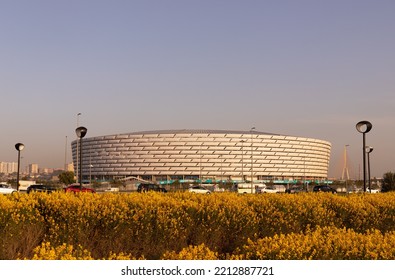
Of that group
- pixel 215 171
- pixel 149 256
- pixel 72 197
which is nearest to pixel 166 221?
pixel 149 256

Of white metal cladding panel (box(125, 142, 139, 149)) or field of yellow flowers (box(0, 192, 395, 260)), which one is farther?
white metal cladding panel (box(125, 142, 139, 149))

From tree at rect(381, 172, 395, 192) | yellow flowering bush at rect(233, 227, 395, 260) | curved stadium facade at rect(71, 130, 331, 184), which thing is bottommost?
yellow flowering bush at rect(233, 227, 395, 260)

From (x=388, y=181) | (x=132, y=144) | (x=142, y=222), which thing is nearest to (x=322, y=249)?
(x=142, y=222)

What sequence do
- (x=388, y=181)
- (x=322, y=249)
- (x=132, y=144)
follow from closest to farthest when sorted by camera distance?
(x=322, y=249) < (x=388, y=181) < (x=132, y=144)

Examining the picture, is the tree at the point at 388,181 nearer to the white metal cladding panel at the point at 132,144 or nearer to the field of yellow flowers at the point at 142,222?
the field of yellow flowers at the point at 142,222

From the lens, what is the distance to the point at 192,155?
519 ft

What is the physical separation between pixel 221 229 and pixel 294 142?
6416 inches

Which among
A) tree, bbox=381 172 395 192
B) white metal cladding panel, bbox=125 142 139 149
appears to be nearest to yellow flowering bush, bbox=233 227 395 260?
tree, bbox=381 172 395 192

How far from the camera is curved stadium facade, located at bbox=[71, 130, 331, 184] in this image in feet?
517

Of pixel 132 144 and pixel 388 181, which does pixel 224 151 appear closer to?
pixel 132 144

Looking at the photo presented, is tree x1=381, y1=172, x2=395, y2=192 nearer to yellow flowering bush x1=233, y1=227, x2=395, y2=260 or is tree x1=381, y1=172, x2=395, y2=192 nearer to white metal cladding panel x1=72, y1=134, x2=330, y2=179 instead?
yellow flowering bush x1=233, y1=227, x2=395, y2=260

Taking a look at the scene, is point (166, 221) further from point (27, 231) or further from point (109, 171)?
point (109, 171)

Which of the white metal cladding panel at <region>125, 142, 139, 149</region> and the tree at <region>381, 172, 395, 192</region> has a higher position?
the white metal cladding panel at <region>125, 142, 139, 149</region>

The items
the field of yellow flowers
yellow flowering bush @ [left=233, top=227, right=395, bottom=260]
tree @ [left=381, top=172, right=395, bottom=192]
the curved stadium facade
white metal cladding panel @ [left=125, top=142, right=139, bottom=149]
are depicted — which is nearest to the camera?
yellow flowering bush @ [left=233, top=227, right=395, bottom=260]
